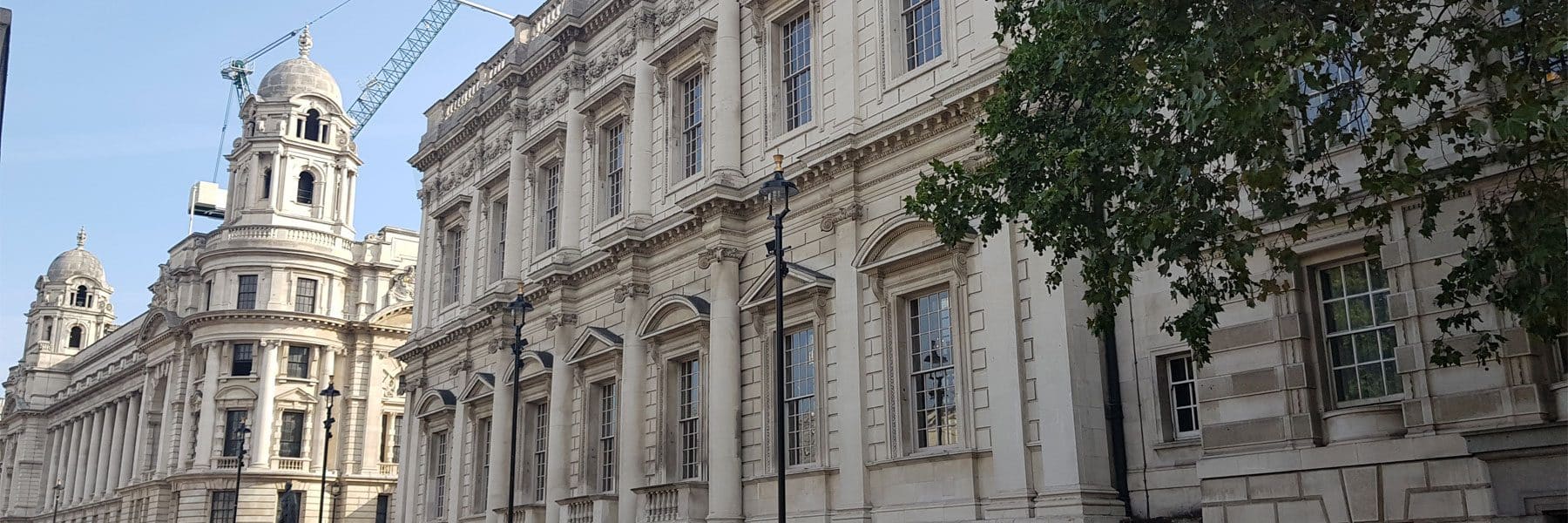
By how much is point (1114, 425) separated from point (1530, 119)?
868cm

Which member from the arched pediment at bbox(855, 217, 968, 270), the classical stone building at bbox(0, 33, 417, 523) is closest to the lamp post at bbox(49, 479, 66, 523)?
the classical stone building at bbox(0, 33, 417, 523)

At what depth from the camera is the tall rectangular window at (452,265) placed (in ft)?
130

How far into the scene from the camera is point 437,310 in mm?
39844

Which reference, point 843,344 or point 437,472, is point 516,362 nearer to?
point 843,344

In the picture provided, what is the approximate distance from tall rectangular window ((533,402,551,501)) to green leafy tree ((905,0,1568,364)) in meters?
19.0

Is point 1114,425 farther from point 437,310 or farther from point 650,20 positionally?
point 437,310

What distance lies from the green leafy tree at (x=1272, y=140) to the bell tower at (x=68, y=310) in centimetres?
9847

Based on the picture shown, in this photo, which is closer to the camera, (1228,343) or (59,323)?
(1228,343)

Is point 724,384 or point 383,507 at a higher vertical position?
point 383,507

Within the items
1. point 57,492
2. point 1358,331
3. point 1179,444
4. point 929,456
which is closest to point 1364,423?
point 1358,331

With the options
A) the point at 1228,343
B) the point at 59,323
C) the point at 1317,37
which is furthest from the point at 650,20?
the point at 59,323

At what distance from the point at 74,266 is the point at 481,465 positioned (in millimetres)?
81028

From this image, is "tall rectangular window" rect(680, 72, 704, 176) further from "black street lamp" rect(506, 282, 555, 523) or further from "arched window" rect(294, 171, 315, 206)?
"arched window" rect(294, 171, 315, 206)

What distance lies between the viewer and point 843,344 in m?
22.6
